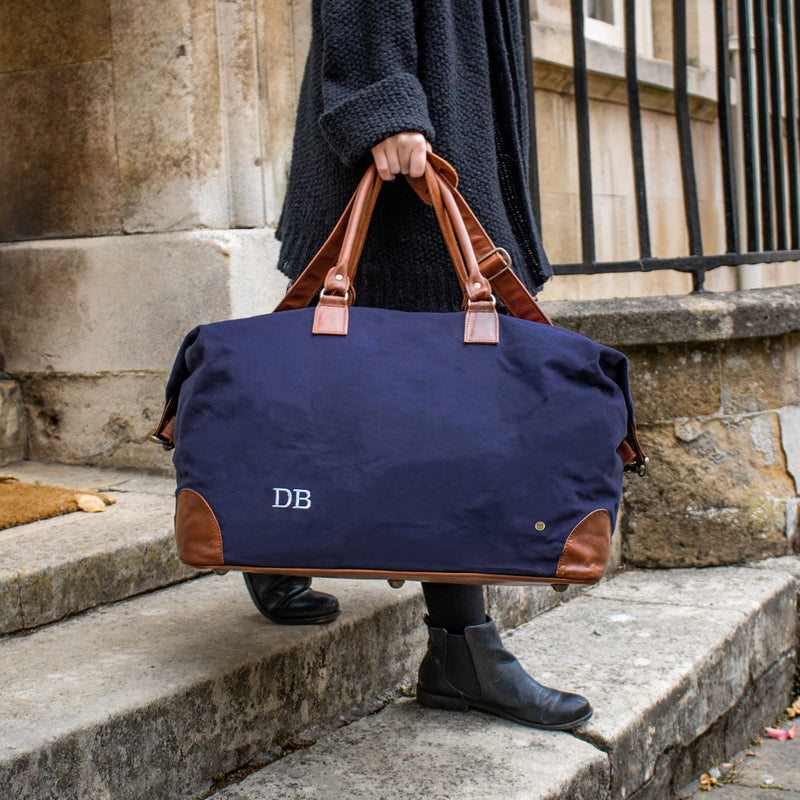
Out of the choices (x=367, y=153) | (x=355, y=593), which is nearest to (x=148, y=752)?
(x=355, y=593)

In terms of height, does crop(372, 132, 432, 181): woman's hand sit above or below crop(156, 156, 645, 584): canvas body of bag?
above

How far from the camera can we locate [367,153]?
176cm

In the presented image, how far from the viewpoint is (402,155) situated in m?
1.72

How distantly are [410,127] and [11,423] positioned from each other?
197 centimetres

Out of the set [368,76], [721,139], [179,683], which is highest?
[721,139]

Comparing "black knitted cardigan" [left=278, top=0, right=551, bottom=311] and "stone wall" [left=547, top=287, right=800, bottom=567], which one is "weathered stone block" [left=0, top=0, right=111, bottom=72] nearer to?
"black knitted cardigan" [left=278, top=0, right=551, bottom=311]

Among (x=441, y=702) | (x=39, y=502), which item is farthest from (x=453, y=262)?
(x=39, y=502)

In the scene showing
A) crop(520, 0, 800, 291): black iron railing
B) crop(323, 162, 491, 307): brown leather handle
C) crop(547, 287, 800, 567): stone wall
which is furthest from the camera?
crop(520, 0, 800, 291): black iron railing

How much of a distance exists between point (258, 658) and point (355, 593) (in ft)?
1.54

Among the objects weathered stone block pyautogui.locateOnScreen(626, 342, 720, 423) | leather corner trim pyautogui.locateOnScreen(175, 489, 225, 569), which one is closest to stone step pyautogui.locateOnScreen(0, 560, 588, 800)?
leather corner trim pyautogui.locateOnScreen(175, 489, 225, 569)

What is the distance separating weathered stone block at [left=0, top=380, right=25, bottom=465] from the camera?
311cm

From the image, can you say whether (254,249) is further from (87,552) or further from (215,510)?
(215,510)

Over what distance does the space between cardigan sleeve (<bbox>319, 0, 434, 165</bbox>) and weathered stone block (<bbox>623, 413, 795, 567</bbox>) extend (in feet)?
5.69

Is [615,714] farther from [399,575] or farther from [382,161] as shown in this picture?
[382,161]
